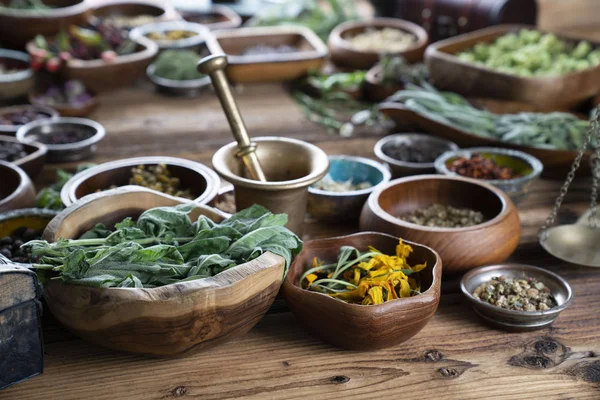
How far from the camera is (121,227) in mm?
1896

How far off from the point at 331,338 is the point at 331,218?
723mm

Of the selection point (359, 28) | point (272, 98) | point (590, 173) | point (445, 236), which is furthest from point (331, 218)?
point (359, 28)

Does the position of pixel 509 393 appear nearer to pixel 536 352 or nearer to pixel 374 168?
pixel 536 352

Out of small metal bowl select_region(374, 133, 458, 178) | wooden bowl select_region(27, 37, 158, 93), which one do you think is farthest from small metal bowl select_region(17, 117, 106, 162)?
small metal bowl select_region(374, 133, 458, 178)

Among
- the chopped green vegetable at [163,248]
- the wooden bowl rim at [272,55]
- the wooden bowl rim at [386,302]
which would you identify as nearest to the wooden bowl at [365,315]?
the wooden bowl rim at [386,302]

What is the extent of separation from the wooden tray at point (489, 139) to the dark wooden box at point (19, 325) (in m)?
1.92

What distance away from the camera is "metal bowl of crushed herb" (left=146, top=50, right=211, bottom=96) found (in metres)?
3.82

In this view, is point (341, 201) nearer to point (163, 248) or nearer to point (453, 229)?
point (453, 229)

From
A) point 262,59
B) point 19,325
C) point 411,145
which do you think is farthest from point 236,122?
point 262,59

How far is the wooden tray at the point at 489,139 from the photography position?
2871 mm

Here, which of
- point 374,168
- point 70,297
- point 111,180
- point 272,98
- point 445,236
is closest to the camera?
point 70,297

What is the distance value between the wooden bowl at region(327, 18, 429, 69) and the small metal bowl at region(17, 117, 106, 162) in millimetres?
1548

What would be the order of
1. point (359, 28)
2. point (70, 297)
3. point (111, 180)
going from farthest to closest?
1. point (359, 28)
2. point (111, 180)
3. point (70, 297)

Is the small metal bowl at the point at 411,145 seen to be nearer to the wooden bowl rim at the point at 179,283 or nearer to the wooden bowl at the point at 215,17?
the wooden bowl rim at the point at 179,283
